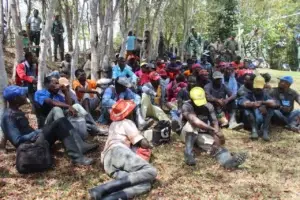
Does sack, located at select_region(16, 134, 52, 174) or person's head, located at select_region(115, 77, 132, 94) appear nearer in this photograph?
sack, located at select_region(16, 134, 52, 174)

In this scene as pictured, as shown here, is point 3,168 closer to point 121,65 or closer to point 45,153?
point 45,153

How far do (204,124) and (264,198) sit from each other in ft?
5.35

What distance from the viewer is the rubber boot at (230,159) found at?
558cm

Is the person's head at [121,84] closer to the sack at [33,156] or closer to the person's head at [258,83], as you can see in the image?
the sack at [33,156]

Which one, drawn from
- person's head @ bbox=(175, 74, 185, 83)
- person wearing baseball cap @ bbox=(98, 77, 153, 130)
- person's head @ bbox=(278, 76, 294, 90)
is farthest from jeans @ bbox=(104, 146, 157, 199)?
person's head @ bbox=(175, 74, 185, 83)

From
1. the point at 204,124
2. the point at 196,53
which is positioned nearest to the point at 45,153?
the point at 204,124

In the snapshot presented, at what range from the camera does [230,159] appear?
566 centimetres

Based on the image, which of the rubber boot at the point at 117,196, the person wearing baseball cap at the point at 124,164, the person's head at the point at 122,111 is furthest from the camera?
the person's head at the point at 122,111

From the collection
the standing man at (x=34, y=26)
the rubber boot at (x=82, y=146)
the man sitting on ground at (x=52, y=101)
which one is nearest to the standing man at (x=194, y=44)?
the standing man at (x=34, y=26)

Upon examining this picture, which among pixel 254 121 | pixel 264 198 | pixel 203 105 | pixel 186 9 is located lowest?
pixel 264 198

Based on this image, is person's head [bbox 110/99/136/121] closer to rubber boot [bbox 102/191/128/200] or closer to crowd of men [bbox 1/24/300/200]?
crowd of men [bbox 1/24/300/200]

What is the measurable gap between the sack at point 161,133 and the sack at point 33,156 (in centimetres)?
213

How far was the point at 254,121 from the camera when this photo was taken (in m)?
7.49

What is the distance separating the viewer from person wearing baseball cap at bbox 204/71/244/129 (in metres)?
7.81
